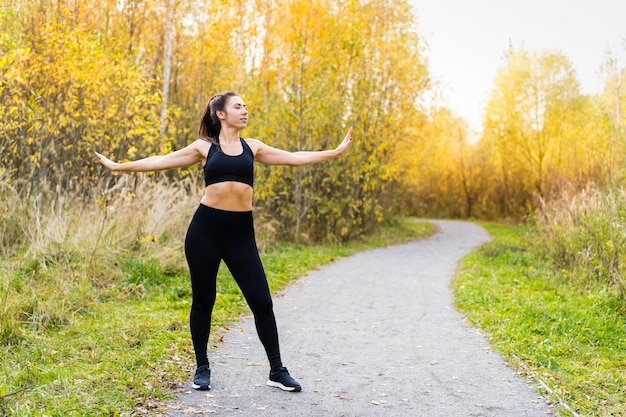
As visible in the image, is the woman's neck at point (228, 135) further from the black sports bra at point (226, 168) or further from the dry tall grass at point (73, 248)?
the dry tall grass at point (73, 248)

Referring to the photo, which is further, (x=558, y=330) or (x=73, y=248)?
(x=73, y=248)

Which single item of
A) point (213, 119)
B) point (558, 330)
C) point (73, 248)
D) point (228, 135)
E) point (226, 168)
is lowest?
point (558, 330)

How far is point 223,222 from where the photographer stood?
4.51 meters

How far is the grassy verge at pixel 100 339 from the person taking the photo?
4211mm

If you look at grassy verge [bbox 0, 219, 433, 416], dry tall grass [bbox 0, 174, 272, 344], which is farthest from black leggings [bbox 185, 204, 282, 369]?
dry tall grass [bbox 0, 174, 272, 344]

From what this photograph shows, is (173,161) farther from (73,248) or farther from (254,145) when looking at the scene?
(73,248)

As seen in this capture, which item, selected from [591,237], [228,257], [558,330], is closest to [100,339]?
[228,257]

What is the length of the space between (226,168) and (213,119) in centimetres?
46

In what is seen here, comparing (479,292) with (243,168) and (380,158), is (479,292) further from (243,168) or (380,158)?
(380,158)

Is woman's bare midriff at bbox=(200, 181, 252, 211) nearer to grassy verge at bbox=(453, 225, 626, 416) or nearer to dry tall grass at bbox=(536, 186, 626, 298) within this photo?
grassy verge at bbox=(453, 225, 626, 416)

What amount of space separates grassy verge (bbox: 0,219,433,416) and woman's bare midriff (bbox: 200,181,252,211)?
1422 millimetres

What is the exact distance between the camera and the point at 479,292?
967cm

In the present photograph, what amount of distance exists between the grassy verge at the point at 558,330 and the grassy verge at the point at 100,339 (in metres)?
3.04

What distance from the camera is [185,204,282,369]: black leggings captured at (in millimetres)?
4527
